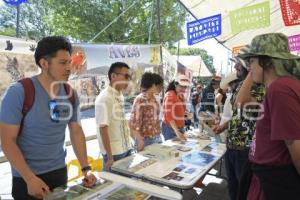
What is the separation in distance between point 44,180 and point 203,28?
13.7 ft

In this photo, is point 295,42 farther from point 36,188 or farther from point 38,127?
point 36,188

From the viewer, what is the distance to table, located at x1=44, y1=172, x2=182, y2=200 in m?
1.42

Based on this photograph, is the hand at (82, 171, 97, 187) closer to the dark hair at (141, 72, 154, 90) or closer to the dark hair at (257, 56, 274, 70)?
the dark hair at (257, 56, 274, 70)

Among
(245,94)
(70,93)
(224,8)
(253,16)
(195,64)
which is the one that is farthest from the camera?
(195,64)

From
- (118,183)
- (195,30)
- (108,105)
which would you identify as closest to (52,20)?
(195,30)

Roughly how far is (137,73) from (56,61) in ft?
9.35

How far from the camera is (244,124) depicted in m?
2.09

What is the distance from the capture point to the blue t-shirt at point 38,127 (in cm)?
146

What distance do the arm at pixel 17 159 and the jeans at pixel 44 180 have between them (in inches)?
6.1

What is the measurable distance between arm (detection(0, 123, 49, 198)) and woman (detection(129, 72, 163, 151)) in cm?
146

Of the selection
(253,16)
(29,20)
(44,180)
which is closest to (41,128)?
(44,180)

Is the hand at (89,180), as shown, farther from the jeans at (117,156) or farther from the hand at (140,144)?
the hand at (140,144)

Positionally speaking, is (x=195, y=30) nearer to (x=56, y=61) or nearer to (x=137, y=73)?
(x=137, y=73)

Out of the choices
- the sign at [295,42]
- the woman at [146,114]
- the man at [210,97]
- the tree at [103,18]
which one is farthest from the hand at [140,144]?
the tree at [103,18]
